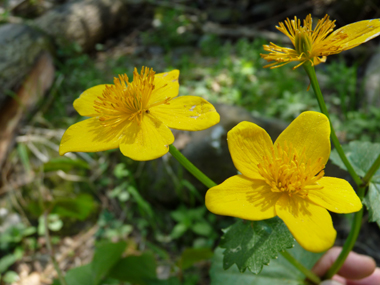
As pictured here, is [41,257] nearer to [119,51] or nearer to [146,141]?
[146,141]

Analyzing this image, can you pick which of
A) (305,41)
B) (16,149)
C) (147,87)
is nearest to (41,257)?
(16,149)

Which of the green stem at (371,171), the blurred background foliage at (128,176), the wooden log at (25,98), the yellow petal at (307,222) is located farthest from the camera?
the wooden log at (25,98)

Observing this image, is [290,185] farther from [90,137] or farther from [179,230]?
[179,230]

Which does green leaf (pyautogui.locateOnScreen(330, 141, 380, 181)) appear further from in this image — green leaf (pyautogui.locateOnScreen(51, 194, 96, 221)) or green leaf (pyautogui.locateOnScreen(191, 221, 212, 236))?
green leaf (pyautogui.locateOnScreen(51, 194, 96, 221))

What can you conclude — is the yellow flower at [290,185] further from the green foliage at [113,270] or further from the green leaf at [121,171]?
the green leaf at [121,171]

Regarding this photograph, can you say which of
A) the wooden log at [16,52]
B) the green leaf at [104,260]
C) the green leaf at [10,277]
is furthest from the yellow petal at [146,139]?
the wooden log at [16,52]

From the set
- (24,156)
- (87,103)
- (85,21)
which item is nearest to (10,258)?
(24,156)
